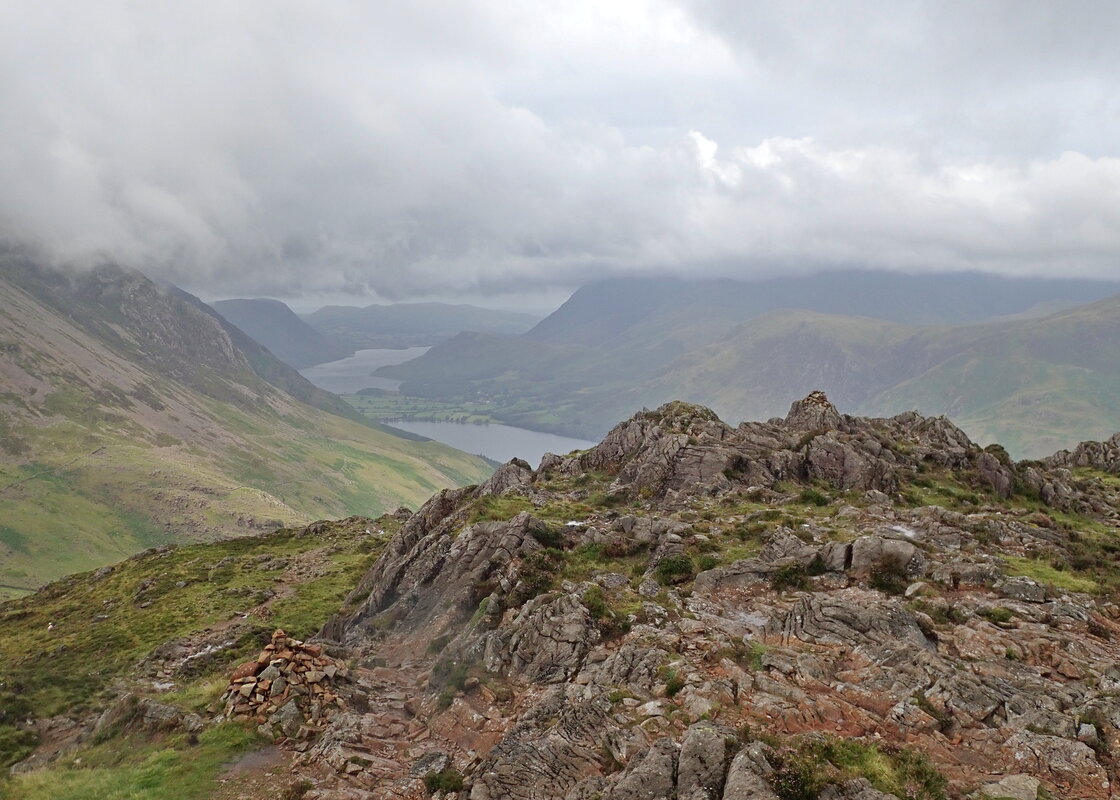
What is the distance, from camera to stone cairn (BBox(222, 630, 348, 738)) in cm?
→ 2672

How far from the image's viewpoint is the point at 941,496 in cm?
4647

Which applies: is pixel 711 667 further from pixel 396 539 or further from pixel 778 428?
pixel 778 428

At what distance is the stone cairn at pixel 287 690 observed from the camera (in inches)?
1052

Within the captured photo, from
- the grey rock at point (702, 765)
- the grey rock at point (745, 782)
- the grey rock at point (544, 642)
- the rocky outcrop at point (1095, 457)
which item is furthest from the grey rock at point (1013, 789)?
the rocky outcrop at point (1095, 457)

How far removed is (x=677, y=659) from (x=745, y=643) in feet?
11.0

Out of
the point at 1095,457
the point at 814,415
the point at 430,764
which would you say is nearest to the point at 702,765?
the point at 430,764

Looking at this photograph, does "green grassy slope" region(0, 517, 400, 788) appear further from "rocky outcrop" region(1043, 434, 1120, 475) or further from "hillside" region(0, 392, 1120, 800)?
"rocky outcrop" region(1043, 434, 1120, 475)

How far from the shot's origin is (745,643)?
25828mm

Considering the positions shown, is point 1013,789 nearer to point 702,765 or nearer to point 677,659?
point 702,765

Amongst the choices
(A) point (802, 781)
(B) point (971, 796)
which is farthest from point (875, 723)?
(A) point (802, 781)

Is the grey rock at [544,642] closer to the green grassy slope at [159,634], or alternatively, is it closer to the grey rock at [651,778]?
the grey rock at [651,778]

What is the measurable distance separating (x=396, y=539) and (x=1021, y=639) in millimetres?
42662

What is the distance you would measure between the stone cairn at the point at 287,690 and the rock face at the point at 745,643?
0.48 m

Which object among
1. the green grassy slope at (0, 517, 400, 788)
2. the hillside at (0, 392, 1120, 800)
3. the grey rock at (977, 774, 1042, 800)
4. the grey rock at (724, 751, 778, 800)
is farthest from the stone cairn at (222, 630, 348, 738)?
the grey rock at (977, 774, 1042, 800)
